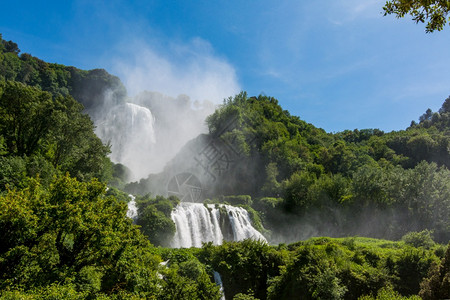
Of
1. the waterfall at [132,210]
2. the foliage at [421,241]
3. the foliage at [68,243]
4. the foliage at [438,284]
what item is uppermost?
the waterfall at [132,210]

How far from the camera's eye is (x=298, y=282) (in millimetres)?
17953

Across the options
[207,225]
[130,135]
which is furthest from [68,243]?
[130,135]

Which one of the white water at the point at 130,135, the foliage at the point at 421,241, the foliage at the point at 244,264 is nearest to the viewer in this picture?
the foliage at the point at 244,264

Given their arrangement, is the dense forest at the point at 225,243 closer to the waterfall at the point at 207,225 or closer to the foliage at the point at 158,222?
the foliage at the point at 158,222

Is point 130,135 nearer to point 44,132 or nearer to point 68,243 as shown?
point 44,132

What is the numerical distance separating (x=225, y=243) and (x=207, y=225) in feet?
44.6

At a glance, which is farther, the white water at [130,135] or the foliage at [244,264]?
the white water at [130,135]

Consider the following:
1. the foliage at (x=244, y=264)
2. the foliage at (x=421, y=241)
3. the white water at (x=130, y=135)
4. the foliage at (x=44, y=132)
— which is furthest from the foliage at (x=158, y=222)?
the white water at (x=130, y=135)

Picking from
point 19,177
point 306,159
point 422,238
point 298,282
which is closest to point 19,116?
point 19,177

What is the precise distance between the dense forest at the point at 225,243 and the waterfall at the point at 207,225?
2.13m

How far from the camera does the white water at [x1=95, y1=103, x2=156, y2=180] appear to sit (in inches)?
2879

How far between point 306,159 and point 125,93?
68.4m

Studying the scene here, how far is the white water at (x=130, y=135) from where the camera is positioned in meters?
73.1

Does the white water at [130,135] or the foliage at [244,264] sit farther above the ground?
the white water at [130,135]
